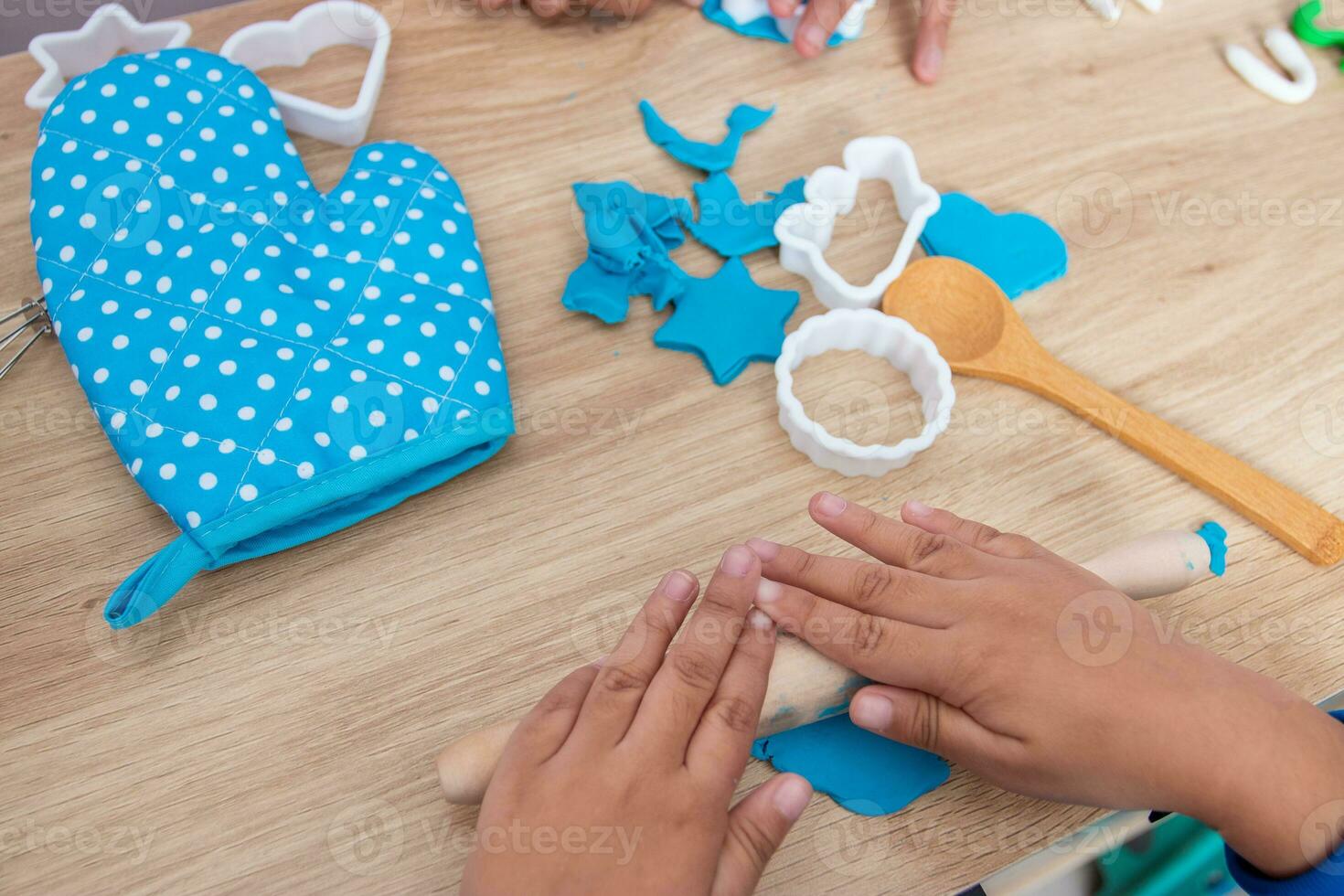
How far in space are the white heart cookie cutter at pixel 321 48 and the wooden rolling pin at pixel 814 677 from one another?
1.80 feet

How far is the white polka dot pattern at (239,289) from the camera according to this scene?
62cm

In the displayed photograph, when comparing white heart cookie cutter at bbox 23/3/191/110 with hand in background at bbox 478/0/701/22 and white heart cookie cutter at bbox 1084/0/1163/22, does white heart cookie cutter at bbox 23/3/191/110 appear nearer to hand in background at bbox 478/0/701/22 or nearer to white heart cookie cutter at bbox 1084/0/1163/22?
hand in background at bbox 478/0/701/22

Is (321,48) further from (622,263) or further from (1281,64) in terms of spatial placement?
(1281,64)

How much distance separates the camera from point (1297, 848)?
49cm

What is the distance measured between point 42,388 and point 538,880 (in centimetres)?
54

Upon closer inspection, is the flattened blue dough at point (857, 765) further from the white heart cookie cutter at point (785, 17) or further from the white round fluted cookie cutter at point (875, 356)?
the white heart cookie cutter at point (785, 17)

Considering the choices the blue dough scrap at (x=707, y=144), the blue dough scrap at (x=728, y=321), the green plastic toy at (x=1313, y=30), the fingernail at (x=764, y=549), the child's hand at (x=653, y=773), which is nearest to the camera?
the child's hand at (x=653, y=773)

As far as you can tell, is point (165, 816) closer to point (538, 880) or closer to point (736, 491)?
point (538, 880)

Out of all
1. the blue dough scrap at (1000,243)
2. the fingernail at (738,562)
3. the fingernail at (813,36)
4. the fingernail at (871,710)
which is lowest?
the fingernail at (871,710)

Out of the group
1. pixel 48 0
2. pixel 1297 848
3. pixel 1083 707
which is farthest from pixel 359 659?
pixel 48 0

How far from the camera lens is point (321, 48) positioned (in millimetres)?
863

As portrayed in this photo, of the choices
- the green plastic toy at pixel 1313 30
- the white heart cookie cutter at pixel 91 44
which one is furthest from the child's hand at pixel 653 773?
the green plastic toy at pixel 1313 30

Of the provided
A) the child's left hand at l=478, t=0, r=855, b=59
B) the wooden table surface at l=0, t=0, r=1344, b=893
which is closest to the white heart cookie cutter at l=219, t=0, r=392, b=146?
the wooden table surface at l=0, t=0, r=1344, b=893

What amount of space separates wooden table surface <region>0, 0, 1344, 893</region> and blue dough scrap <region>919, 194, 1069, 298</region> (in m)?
0.03
